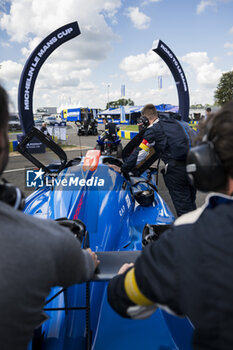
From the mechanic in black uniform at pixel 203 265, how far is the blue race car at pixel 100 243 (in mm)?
548

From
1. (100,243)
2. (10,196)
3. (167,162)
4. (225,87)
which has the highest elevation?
(225,87)

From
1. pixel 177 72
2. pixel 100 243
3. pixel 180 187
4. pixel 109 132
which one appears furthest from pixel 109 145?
pixel 100 243

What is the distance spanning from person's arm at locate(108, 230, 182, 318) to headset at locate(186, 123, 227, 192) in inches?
9.3

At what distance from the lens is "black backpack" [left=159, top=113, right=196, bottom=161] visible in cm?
349

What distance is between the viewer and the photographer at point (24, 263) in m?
0.73

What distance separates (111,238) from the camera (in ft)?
7.75

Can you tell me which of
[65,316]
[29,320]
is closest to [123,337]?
[65,316]

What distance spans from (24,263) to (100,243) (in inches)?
61.9

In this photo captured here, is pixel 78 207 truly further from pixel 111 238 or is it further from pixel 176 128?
pixel 176 128

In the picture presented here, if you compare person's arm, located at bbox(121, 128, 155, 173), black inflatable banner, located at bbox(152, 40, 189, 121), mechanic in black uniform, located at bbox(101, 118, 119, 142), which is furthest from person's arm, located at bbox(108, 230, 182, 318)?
mechanic in black uniform, located at bbox(101, 118, 119, 142)

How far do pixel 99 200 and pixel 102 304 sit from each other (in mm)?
1175

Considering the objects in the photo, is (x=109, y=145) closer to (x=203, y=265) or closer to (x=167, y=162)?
(x=167, y=162)

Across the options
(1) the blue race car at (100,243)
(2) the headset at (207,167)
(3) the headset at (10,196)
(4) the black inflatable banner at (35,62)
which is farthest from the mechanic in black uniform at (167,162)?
(4) the black inflatable banner at (35,62)

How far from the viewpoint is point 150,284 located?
2.50 ft
